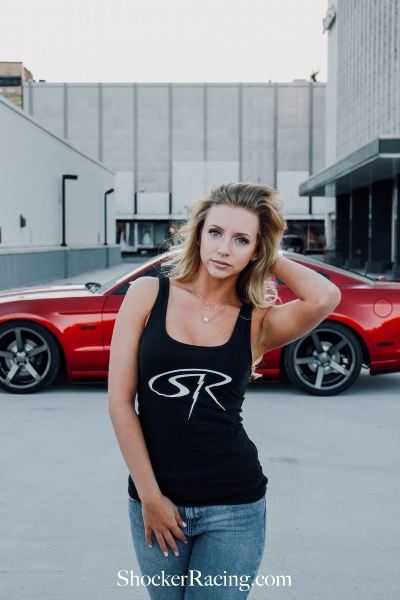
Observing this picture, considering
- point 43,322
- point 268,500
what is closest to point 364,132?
point 43,322

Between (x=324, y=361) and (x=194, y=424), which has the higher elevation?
(x=194, y=424)

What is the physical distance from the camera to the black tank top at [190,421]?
207 centimetres

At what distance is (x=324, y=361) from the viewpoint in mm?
7691

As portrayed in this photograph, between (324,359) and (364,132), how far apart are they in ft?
118

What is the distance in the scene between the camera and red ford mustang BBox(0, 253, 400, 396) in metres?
7.63

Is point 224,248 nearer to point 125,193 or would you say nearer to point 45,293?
point 45,293

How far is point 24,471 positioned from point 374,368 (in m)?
3.92

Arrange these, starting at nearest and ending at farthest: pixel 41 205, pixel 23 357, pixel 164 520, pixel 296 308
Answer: pixel 164 520 < pixel 296 308 < pixel 23 357 < pixel 41 205

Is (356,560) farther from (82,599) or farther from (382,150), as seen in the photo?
(382,150)

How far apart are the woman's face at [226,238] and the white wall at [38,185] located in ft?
61.9

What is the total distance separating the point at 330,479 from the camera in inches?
195

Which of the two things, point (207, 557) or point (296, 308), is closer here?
point (207, 557)

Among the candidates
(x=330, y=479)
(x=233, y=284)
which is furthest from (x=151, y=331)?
(x=330, y=479)

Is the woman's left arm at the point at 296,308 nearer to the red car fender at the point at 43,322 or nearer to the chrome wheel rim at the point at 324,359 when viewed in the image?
the chrome wheel rim at the point at 324,359
